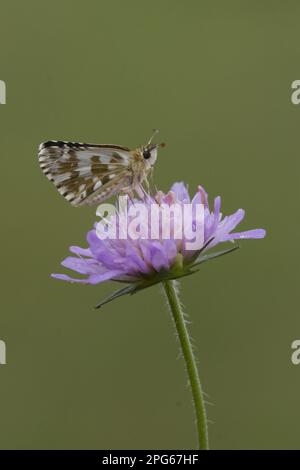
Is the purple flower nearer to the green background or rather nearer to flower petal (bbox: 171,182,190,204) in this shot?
flower petal (bbox: 171,182,190,204)

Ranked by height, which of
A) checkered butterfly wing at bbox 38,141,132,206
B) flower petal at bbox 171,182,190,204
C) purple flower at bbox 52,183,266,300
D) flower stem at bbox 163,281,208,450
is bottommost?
flower stem at bbox 163,281,208,450

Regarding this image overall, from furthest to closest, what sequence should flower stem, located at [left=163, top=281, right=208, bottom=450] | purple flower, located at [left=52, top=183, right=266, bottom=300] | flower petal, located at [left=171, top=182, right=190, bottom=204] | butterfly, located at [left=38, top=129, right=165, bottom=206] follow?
butterfly, located at [left=38, top=129, right=165, bottom=206], flower petal, located at [left=171, top=182, right=190, bottom=204], purple flower, located at [left=52, top=183, right=266, bottom=300], flower stem, located at [left=163, top=281, right=208, bottom=450]

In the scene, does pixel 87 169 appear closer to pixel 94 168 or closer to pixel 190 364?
pixel 94 168

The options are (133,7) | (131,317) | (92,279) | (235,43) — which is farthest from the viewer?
(133,7)

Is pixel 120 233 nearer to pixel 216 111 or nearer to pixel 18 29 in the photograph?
pixel 216 111

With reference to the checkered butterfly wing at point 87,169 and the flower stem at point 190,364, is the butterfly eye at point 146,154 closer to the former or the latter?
the checkered butterfly wing at point 87,169

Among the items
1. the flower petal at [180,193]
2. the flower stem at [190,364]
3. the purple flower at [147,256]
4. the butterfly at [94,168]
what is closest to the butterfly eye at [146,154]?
the butterfly at [94,168]

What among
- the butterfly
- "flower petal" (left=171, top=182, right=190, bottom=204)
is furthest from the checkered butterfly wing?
"flower petal" (left=171, top=182, right=190, bottom=204)

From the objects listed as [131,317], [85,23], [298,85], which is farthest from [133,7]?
[131,317]
